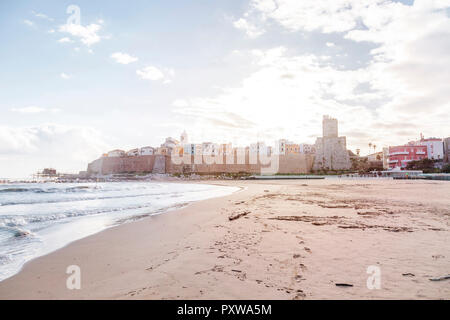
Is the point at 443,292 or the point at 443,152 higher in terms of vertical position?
the point at 443,152

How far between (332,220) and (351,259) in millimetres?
2626

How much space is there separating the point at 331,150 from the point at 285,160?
1184cm

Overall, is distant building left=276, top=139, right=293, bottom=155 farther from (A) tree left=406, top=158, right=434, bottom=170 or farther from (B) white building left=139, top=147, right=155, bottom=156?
(B) white building left=139, top=147, right=155, bottom=156

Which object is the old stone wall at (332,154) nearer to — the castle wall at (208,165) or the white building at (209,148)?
the castle wall at (208,165)

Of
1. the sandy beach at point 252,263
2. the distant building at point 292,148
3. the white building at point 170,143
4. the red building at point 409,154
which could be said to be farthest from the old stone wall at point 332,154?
the sandy beach at point 252,263

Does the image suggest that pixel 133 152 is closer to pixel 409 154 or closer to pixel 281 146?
pixel 281 146

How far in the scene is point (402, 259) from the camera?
275 centimetres

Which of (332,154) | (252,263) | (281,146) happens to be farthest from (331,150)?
(252,263)

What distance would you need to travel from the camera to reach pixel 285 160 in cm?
6425

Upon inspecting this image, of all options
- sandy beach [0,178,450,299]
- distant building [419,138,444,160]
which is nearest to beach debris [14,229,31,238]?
sandy beach [0,178,450,299]

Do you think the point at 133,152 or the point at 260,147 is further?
the point at 260,147

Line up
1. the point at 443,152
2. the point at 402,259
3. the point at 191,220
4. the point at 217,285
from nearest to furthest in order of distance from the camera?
the point at 217,285
the point at 402,259
the point at 191,220
the point at 443,152
